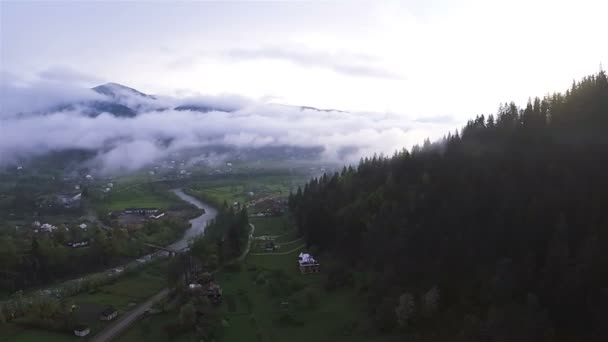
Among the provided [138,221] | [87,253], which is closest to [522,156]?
[87,253]

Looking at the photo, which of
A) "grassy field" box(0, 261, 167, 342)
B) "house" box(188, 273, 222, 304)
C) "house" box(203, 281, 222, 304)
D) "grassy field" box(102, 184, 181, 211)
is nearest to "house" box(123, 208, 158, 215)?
"grassy field" box(102, 184, 181, 211)

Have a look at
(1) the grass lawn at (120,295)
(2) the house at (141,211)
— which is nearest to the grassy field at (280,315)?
(1) the grass lawn at (120,295)

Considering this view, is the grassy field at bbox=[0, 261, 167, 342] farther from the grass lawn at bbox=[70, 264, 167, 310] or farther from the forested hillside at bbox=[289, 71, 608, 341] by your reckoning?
the forested hillside at bbox=[289, 71, 608, 341]

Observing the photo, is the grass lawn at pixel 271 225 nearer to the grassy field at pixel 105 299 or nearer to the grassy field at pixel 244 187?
the grassy field at pixel 105 299

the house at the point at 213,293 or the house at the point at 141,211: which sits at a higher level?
the house at the point at 141,211

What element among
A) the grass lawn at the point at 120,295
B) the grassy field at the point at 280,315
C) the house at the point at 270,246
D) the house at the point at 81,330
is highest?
the house at the point at 270,246

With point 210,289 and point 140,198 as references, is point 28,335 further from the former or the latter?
point 140,198

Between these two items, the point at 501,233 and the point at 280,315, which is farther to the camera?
the point at 280,315

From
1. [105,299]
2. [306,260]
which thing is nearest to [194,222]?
[105,299]
